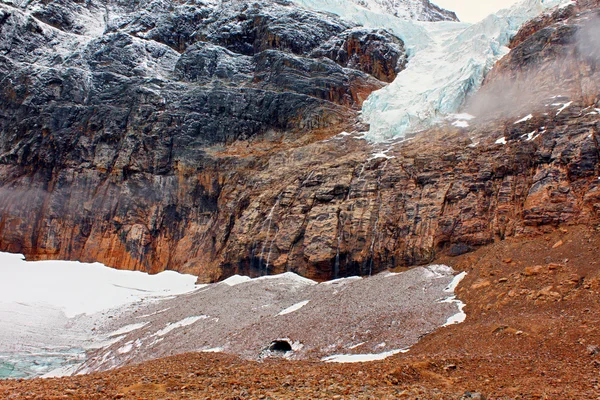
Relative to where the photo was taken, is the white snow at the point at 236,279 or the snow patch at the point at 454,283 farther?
the white snow at the point at 236,279

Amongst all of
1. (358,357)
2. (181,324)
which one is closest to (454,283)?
(358,357)

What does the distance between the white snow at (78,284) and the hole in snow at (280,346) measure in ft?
67.4

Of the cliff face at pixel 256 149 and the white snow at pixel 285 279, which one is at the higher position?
the cliff face at pixel 256 149

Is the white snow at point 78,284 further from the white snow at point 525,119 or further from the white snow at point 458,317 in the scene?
the white snow at point 525,119

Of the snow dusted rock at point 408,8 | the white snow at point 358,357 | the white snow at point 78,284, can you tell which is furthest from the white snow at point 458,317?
the snow dusted rock at point 408,8

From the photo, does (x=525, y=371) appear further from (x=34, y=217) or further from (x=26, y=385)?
(x=34, y=217)

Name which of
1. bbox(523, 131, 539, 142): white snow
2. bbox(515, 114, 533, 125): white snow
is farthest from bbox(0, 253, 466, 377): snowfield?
bbox(515, 114, 533, 125): white snow

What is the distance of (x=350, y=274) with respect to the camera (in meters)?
33.6

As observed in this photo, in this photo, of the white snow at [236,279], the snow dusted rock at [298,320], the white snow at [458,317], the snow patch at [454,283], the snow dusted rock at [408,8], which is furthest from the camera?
the snow dusted rock at [408,8]

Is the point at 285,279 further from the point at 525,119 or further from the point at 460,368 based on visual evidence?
the point at 525,119

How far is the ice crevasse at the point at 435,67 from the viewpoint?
144 feet

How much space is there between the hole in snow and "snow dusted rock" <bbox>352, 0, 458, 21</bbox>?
272ft

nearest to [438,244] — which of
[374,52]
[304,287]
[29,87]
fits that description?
[304,287]

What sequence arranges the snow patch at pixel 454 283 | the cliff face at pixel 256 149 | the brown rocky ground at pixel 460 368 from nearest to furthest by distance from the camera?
the brown rocky ground at pixel 460 368, the snow patch at pixel 454 283, the cliff face at pixel 256 149
